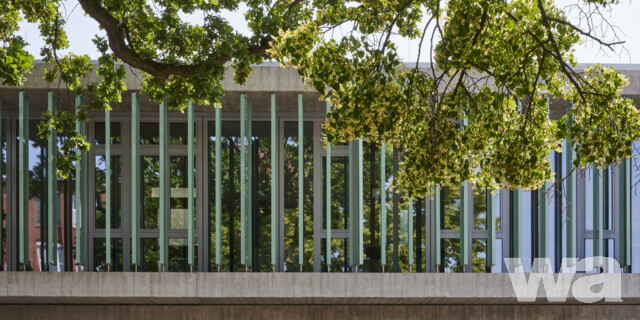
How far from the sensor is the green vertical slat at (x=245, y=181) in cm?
1380

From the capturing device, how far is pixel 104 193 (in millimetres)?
14648

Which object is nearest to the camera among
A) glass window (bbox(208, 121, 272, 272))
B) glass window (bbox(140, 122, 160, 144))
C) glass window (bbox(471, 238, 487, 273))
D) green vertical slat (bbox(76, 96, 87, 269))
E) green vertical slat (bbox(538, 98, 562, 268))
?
green vertical slat (bbox(76, 96, 87, 269))

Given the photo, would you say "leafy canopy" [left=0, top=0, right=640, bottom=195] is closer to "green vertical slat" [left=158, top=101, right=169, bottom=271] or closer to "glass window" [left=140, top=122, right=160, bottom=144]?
"green vertical slat" [left=158, top=101, right=169, bottom=271]

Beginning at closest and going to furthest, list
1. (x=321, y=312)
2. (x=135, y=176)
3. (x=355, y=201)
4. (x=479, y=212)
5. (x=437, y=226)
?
(x=135, y=176) → (x=437, y=226) → (x=355, y=201) → (x=479, y=212) → (x=321, y=312)

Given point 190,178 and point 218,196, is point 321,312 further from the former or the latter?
point 190,178

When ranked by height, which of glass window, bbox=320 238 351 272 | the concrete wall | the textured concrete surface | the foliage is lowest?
the textured concrete surface

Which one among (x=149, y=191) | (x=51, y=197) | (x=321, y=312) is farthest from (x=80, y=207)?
(x=321, y=312)

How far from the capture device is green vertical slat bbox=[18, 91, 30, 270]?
13523 mm

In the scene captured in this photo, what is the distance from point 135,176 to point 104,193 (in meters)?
1.35

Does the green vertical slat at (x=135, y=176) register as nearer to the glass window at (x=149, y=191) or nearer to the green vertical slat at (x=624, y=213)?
the glass window at (x=149, y=191)

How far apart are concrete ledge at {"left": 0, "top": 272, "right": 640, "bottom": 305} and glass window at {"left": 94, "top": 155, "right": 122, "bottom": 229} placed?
1.81 m

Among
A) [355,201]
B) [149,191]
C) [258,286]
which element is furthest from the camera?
[149,191]

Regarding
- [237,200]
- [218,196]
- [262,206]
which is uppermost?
[218,196]

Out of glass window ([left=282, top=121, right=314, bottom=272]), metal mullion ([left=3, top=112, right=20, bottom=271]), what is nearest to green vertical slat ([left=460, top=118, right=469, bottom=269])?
glass window ([left=282, top=121, right=314, bottom=272])
